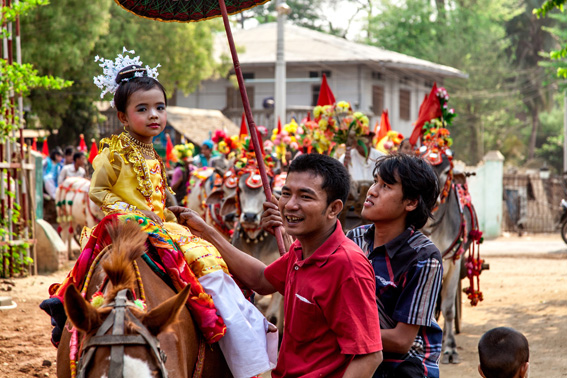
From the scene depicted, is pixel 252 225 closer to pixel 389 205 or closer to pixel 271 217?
pixel 271 217

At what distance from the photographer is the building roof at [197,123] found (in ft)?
95.1

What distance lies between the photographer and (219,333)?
3561mm

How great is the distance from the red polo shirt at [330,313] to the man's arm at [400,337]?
0.23 m

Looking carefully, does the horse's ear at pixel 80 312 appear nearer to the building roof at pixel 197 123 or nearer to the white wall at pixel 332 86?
the building roof at pixel 197 123

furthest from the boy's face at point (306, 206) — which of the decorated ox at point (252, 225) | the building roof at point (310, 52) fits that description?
the building roof at point (310, 52)

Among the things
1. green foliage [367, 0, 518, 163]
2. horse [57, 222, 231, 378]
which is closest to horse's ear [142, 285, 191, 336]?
horse [57, 222, 231, 378]

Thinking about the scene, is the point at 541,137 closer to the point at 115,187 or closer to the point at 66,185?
the point at 66,185

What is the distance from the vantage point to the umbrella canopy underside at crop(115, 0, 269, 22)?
14.4ft

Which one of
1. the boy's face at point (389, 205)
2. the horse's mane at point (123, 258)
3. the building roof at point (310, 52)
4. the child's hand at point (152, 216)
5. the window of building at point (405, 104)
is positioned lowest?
the horse's mane at point (123, 258)

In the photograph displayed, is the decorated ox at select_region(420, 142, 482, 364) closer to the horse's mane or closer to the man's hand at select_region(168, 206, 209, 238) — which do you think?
the man's hand at select_region(168, 206, 209, 238)

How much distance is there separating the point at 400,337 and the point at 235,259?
118 centimetres

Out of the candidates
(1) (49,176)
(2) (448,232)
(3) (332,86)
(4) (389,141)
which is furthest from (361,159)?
(3) (332,86)

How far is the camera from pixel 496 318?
33.2ft

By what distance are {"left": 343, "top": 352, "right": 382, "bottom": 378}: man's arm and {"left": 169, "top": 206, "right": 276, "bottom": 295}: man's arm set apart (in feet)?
Answer: 2.92
